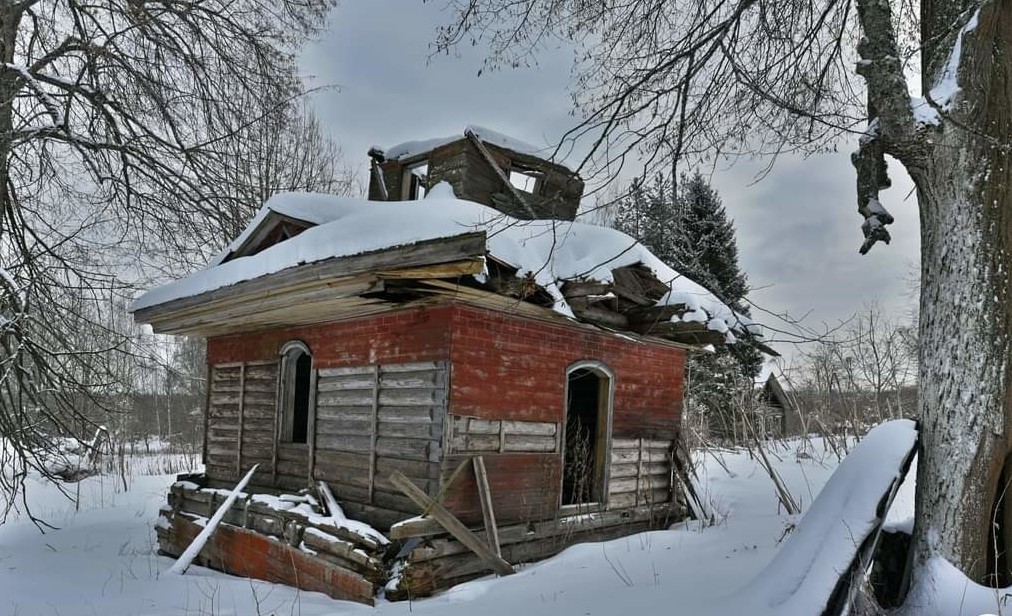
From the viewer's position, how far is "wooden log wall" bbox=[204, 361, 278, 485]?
29.4ft

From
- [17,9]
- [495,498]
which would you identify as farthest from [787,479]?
[17,9]

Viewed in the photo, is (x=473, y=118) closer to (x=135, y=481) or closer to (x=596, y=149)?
(x=596, y=149)

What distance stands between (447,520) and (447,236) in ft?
9.53

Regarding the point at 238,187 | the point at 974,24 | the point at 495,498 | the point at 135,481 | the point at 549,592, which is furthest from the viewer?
the point at 135,481

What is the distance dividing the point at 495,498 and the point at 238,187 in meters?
5.23

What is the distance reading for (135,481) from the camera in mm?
17484

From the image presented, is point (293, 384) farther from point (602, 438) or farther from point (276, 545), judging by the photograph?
point (602, 438)

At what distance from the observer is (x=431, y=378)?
6641 mm

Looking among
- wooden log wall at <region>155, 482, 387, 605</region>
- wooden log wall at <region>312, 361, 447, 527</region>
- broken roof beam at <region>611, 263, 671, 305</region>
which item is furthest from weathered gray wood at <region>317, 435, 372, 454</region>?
broken roof beam at <region>611, 263, 671, 305</region>

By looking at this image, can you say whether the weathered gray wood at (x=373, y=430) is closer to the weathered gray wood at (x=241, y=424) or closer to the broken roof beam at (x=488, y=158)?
the weathered gray wood at (x=241, y=424)

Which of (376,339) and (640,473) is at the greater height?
(376,339)

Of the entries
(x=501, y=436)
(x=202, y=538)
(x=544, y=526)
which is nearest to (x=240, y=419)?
(x=202, y=538)

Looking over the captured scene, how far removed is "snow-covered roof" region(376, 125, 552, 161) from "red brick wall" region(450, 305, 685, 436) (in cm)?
331

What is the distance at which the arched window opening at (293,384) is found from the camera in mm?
8742
